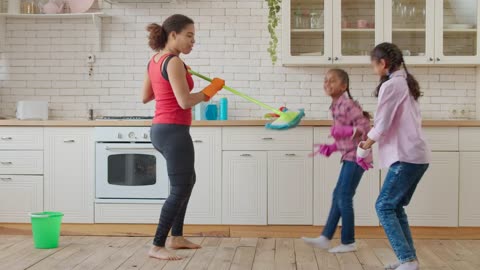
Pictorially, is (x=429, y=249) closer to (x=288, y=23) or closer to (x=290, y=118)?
(x=290, y=118)

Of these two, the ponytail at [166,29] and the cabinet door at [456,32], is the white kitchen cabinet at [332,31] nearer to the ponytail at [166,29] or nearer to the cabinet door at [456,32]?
the cabinet door at [456,32]

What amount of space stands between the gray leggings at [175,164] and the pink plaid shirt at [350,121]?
2.94ft

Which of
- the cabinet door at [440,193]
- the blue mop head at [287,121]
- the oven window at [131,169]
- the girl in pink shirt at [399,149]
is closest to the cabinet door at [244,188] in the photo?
the oven window at [131,169]

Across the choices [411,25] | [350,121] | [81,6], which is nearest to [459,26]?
[411,25]

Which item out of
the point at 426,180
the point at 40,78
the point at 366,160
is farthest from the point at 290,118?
the point at 40,78

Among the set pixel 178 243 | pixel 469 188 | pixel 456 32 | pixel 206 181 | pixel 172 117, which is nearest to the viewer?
pixel 172 117

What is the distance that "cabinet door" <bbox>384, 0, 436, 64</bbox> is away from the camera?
5.29 metres

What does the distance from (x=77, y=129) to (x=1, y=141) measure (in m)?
0.56

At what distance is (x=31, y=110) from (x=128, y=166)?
1.06 meters

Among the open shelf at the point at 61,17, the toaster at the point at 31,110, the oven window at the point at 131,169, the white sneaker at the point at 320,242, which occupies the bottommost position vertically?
the white sneaker at the point at 320,242

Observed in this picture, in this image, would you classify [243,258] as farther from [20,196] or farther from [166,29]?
[20,196]

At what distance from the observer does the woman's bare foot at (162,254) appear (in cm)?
405

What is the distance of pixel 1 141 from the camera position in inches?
200

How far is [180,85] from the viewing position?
3881 millimetres
